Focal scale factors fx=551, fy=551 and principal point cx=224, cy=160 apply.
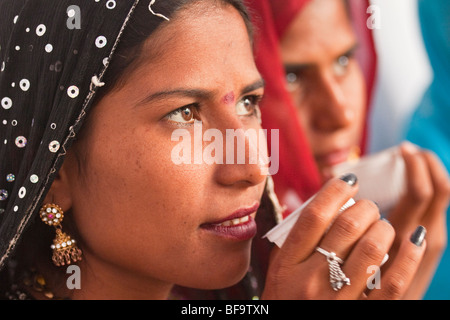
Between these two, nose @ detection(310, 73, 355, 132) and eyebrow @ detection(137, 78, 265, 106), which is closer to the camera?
eyebrow @ detection(137, 78, 265, 106)

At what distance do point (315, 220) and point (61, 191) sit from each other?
1.48 feet

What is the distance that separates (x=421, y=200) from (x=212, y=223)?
0.73m

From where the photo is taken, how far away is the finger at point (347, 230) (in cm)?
97

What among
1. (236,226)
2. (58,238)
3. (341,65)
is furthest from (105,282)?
(341,65)

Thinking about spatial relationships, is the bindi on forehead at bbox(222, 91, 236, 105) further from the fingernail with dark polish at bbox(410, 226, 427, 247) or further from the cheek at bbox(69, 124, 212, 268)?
the fingernail with dark polish at bbox(410, 226, 427, 247)

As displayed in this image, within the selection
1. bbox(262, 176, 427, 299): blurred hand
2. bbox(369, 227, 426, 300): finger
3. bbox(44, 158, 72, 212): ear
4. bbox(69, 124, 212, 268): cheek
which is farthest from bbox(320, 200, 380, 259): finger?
bbox(44, 158, 72, 212): ear

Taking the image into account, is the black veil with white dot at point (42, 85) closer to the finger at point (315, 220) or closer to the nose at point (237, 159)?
the nose at point (237, 159)

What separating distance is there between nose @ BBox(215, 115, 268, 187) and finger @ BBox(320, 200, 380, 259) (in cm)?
16

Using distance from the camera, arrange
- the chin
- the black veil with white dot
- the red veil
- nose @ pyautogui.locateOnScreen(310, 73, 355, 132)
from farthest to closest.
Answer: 1. nose @ pyautogui.locateOnScreen(310, 73, 355, 132)
2. the red veil
3. the chin
4. the black veil with white dot

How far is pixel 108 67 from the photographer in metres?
0.90

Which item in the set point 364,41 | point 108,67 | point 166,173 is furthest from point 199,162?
point 364,41

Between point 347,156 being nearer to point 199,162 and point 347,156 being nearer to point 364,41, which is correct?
point 364,41

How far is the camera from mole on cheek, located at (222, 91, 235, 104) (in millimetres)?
934
